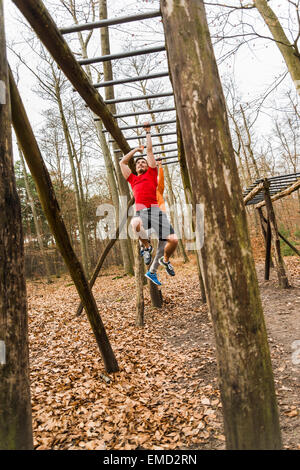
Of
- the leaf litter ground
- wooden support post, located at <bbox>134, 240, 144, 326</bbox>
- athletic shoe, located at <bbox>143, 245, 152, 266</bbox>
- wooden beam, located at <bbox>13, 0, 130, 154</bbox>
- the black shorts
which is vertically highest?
wooden beam, located at <bbox>13, 0, 130, 154</bbox>

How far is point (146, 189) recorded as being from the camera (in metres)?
4.75

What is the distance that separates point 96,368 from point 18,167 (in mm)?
20899

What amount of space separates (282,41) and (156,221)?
505cm

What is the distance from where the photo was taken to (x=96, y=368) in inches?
173

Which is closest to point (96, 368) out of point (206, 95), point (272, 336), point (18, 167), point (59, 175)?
point (272, 336)

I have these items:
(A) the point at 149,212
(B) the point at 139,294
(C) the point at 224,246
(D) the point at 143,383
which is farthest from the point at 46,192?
(B) the point at 139,294

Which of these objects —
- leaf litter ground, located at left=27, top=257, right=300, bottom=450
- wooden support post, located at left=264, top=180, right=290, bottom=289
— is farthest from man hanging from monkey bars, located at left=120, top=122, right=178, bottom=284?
wooden support post, located at left=264, top=180, right=290, bottom=289

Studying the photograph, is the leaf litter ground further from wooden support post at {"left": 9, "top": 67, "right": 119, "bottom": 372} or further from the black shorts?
the black shorts

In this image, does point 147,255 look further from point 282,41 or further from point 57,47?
point 282,41

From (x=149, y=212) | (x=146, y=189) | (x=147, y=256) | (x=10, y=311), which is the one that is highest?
(x=146, y=189)

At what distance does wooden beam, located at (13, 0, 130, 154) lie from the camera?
2450 millimetres

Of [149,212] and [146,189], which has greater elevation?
[146,189]

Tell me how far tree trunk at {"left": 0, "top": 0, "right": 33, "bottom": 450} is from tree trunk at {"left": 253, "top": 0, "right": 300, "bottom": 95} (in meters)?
5.98
